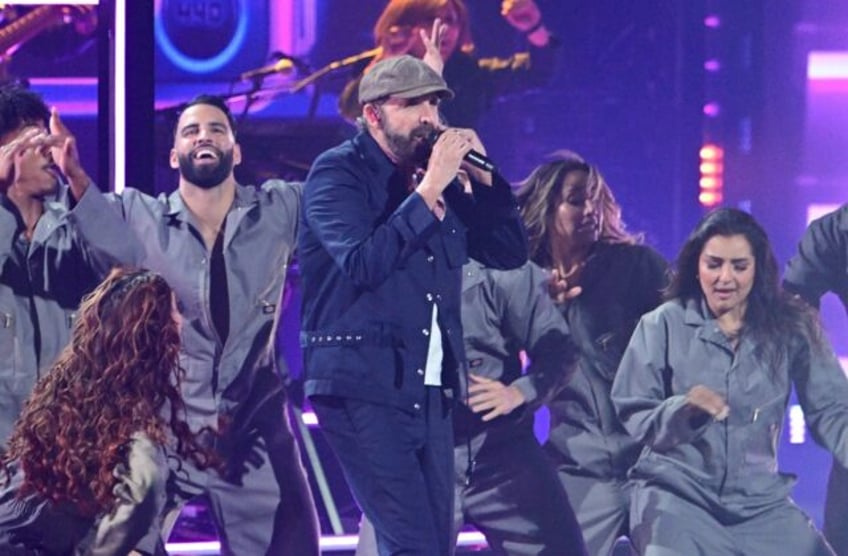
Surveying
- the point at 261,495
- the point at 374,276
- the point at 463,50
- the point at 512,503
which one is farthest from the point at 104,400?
the point at 463,50

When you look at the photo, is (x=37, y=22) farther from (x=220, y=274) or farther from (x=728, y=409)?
(x=728, y=409)

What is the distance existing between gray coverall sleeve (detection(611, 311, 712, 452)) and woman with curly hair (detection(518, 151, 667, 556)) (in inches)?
7.2

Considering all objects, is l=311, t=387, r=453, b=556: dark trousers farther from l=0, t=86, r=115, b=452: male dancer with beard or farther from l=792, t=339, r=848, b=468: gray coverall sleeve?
l=792, t=339, r=848, b=468: gray coverall sleeve

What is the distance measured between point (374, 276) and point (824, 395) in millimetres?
1877

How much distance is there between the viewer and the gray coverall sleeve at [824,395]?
5.32m

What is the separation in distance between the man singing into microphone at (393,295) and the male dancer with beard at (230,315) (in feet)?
2.43

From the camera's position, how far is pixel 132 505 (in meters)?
3.89

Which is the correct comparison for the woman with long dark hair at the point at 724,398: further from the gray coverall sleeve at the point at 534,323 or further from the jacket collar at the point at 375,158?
the jacket collar at the point at 375,158

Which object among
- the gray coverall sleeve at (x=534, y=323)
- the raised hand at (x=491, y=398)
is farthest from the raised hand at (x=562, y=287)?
the raised hand at (x=491, y=398)

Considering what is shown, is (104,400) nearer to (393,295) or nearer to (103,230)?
(393,295)

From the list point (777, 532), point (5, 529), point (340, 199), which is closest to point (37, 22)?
point (340, 199)

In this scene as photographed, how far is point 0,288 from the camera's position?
16.4ft

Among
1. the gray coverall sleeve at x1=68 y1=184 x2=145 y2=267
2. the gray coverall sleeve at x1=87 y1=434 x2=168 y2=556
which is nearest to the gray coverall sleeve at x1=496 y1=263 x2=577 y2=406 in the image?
the gray coverall sleeve at x1=68 y1=184 x2=145 y2=267

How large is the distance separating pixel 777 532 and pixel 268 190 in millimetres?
1879
